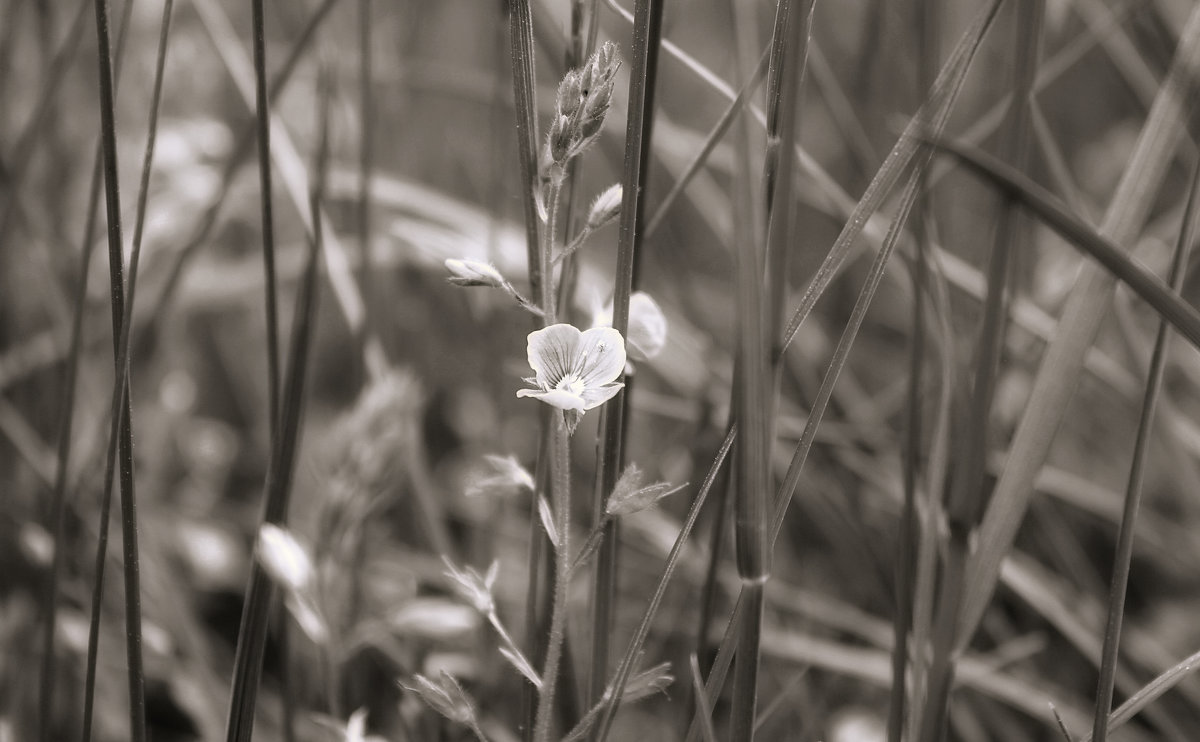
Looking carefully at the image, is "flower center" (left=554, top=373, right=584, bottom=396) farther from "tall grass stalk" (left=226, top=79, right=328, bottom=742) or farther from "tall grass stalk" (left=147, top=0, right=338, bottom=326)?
"tall grass stalk" (left=147, top=0, right=338, bottom=326)

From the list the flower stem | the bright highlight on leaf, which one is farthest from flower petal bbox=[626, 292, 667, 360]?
the bright highlight on leaf

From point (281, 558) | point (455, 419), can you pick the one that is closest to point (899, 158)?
point (281, 558)

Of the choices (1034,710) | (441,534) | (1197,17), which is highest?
Answer: (1197,17)

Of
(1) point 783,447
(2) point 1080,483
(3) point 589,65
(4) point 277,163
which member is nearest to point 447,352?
(4) point 277,163

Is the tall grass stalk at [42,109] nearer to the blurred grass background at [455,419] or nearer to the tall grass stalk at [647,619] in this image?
the blurred grass background at [455,419]

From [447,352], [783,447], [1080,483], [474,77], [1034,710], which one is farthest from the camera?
[447,352]

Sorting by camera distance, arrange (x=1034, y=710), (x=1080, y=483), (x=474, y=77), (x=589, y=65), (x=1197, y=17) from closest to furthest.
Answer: (x=589, y=65) < (x=1197, y=17) < (x=1034, y=710) < (x=1080, y=483) < (x=474, y=77)

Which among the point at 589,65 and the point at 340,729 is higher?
the point at 589,65

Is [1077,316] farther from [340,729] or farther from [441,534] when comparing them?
[441,534]
